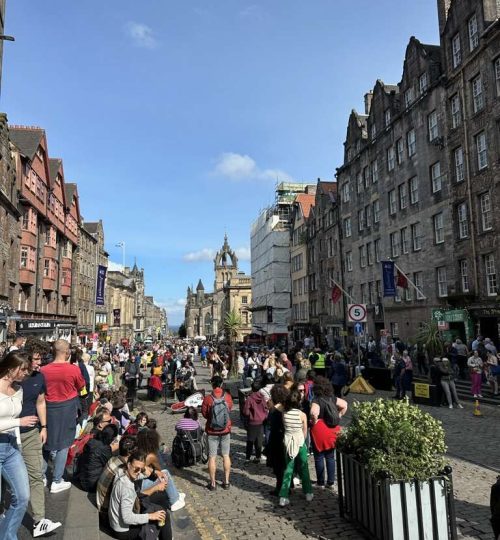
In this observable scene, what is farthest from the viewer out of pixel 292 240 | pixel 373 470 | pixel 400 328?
pixel 292 240

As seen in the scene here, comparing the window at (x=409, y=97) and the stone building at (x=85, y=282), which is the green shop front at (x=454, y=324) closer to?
the window at (x=409, y=97)

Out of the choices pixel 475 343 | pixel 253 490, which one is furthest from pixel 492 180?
pixel 253 490

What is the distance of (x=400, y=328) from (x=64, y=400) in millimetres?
27136

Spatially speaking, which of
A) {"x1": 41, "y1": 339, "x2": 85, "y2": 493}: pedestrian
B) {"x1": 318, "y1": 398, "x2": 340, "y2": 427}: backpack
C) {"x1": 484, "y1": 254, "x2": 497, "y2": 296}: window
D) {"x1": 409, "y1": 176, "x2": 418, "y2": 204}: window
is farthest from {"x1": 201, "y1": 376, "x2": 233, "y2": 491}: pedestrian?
{"x1": 409, "y1": 176, "x2": 418, "y2": 204}: window

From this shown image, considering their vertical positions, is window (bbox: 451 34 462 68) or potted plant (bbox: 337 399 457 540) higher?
window (bbox: 451 34 462 68)

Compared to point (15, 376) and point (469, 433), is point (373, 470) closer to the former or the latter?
point (15, 376)

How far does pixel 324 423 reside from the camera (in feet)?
24.2

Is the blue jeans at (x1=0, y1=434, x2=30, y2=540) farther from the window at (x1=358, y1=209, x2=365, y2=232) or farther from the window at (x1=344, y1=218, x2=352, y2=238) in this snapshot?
the window at (x1=344, y1=218, x2=352, y2=238)

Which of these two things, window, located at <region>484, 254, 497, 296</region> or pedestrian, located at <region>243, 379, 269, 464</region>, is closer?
pedestrian, located at <region>243, 379, 269, 464</region>

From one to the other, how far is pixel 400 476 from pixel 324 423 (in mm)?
2552

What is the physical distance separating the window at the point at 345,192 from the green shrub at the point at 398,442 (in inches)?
1414

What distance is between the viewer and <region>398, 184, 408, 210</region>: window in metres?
30.2

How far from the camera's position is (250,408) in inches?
367

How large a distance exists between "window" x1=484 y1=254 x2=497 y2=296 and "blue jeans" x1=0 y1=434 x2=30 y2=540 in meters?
22.6
